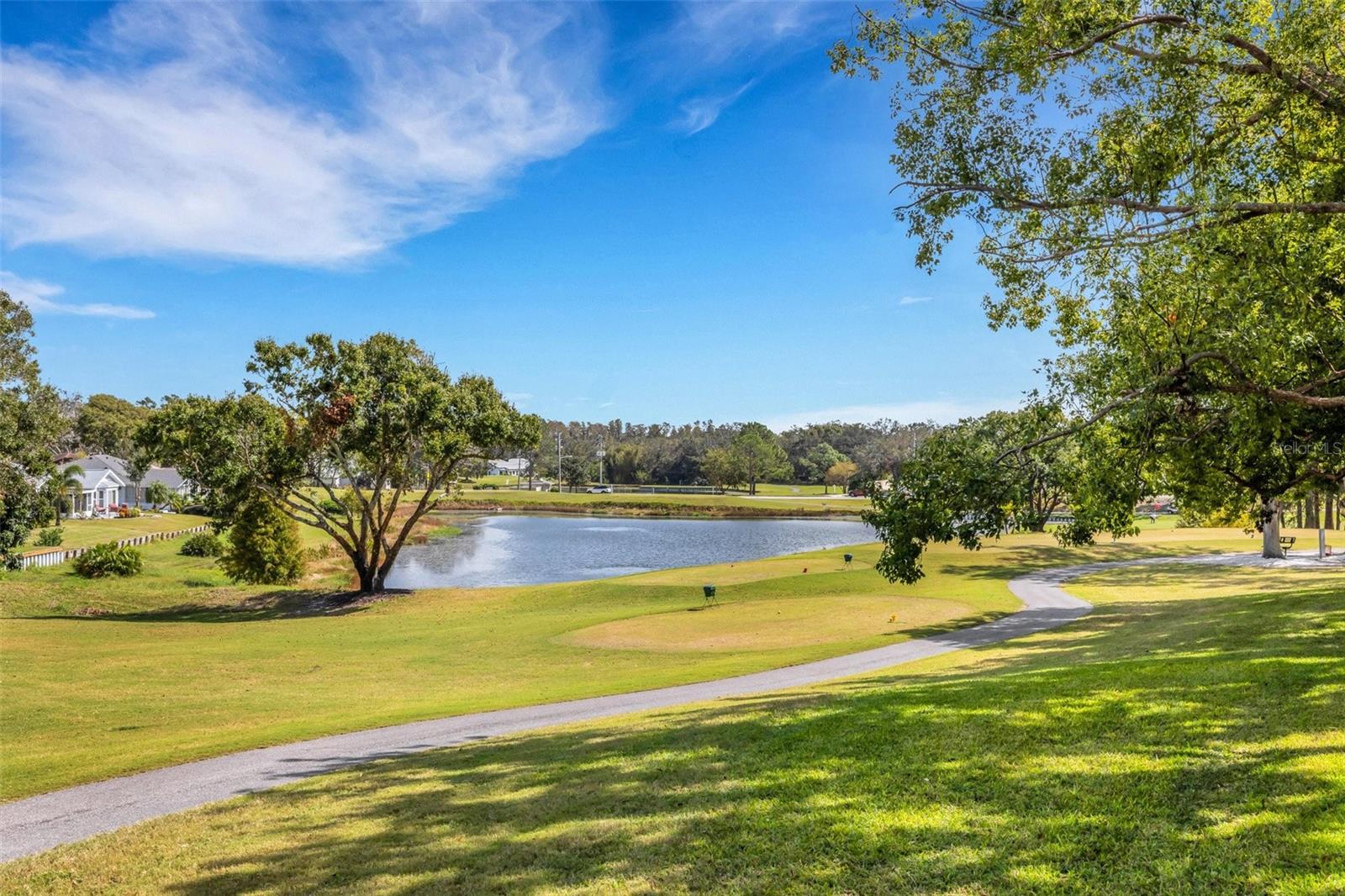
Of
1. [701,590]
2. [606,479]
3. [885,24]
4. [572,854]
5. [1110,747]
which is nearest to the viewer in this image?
[572,854]

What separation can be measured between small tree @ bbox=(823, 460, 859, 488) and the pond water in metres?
48.4

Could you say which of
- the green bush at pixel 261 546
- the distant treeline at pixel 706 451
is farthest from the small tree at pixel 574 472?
the green bush at pixel 261 546

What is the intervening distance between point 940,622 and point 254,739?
1894 cm

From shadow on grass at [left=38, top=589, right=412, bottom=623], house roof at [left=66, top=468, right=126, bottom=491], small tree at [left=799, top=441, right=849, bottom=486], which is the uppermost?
small tree at [left=799, top=441, right=849, bottom=486]

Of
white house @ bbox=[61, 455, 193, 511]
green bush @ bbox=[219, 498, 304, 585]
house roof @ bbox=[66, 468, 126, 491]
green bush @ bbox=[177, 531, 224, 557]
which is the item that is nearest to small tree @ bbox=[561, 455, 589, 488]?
white house @ bbox=[61, 455, 193, 511]

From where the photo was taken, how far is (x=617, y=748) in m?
10.5

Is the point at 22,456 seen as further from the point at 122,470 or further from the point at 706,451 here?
the point at 706,451

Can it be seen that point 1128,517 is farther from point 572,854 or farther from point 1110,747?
point 572,854

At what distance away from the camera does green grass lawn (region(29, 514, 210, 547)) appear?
2078 inches

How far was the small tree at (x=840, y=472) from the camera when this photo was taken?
144 metres

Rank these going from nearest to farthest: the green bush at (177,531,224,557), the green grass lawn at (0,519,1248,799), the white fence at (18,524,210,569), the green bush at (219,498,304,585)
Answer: the green grass lawn at (0,519,1248,799) < the green bush at (219,498,304,585) < the white fence at (18,524,210,569) < the green bush at (177,531,224,557)

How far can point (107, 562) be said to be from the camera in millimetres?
40281

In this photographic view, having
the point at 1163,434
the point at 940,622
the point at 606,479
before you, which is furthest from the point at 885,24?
the point at 606,479

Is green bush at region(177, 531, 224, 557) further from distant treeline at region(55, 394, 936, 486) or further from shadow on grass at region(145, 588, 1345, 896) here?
distant treeline at region(55, 394, 936, 486)
